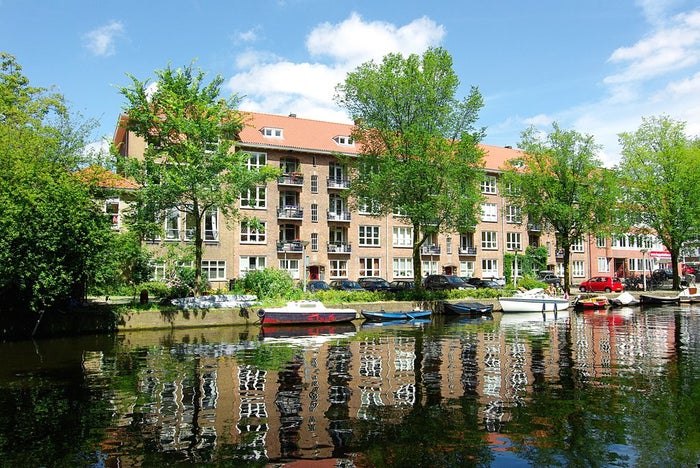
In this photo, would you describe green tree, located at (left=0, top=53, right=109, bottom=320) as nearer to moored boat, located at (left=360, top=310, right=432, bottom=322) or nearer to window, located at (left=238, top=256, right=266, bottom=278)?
moored boat, located at (left=360, top=310, right=432, bottom=322)

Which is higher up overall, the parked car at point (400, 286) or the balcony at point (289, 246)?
the balcony at point (289, 246)

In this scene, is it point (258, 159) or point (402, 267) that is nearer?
point (258, 159)

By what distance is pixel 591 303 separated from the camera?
134 ft

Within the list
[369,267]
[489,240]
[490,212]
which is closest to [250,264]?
[369,267]

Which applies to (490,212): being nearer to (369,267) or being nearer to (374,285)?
(369,267)

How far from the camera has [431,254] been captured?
184 ft

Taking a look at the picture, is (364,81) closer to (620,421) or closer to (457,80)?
(457,80)

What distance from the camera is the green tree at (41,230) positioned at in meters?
22.1

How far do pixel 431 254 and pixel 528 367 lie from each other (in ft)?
131

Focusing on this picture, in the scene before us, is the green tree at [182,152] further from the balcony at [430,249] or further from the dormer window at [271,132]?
the balcony at [430,249]

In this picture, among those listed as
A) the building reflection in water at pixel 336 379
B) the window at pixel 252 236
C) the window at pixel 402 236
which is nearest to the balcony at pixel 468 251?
the window at pixel 402 236

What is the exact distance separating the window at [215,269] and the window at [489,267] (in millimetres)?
28219

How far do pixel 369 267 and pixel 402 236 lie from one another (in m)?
4.97

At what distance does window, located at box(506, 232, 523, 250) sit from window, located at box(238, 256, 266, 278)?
92.8 ft
